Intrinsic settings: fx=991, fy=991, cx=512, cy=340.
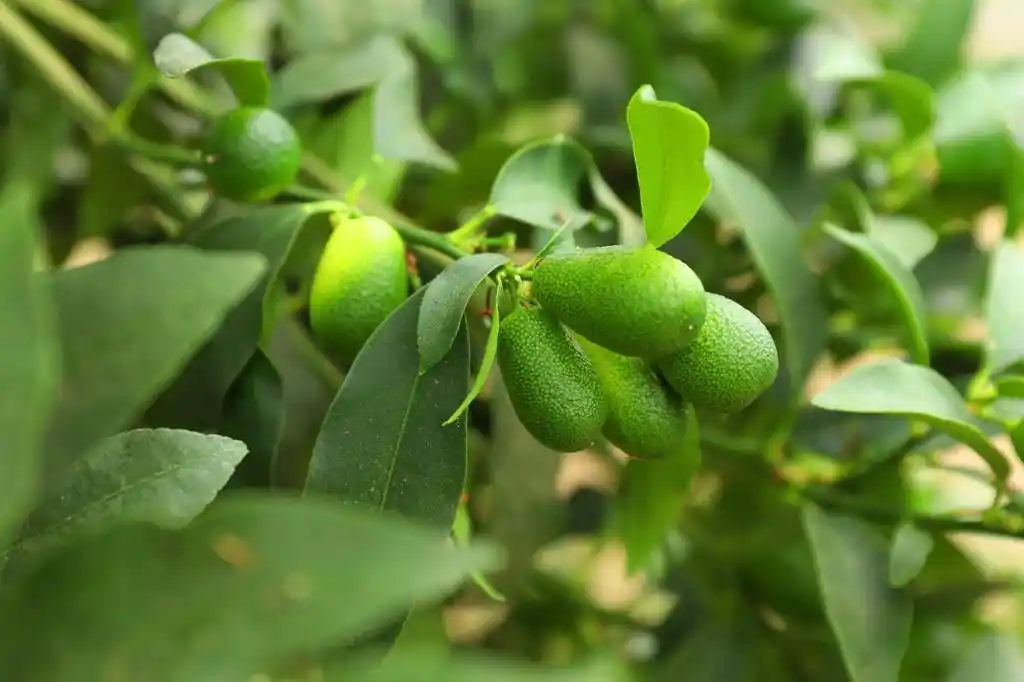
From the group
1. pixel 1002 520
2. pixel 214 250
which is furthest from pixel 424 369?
pixel 1002 520

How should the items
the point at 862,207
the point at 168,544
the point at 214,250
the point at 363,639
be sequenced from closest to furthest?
the point at 168,544, the point at 363,639, the point at 214,250, the point at 862,207

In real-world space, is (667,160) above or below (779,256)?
above

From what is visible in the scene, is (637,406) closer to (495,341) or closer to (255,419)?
(495,341)

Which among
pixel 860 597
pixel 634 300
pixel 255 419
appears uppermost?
pixel 634 300

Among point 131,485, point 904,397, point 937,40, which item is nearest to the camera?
point 131,485

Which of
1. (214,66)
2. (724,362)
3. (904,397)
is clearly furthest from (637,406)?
(214,66)

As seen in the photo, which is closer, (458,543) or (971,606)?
(458,543)

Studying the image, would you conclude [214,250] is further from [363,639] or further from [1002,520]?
[1002,520]
